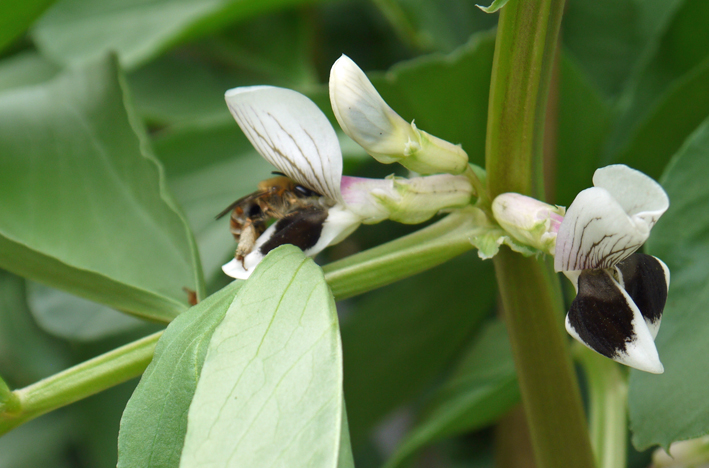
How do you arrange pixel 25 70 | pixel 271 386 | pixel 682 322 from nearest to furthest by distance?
pixel 271 386 < pixel 682 322 < pixel 25 70

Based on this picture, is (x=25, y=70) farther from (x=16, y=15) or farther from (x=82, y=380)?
(x=82, y=380)

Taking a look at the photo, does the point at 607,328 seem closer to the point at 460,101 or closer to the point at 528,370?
the point at 528,370

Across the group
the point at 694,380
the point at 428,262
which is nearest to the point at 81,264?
the point at 428,262

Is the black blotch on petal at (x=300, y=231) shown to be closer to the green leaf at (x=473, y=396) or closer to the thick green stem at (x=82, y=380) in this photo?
the thick green stem at (x=82, y=380)

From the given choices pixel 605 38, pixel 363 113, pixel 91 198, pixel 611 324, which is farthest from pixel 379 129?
pixel 605 38

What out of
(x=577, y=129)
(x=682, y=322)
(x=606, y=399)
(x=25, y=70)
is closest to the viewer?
(x=682, y=322)

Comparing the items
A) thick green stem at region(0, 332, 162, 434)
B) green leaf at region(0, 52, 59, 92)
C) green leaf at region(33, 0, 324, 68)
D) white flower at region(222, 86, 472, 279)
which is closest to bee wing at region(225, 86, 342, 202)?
white flower at region(222, 86, 472, 279)

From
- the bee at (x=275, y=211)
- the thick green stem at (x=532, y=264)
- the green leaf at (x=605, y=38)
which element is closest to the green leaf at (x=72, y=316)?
the bee at (x=275, y=211)
